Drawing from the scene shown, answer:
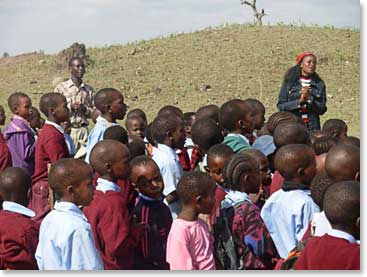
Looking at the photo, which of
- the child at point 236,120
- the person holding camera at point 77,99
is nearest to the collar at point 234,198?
the child at point 236,120

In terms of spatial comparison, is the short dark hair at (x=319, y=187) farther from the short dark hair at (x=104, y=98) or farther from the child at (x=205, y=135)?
the short dark hair at (x=104, y=98)

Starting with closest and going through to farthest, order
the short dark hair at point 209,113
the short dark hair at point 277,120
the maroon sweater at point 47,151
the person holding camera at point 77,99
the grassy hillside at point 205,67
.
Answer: the maroon sweater at point 47,151, the short dark hair at point 277,120, the short dark hair at point 209,113, the person holding camera at point 77,99, the grassy hillside at point 205,67

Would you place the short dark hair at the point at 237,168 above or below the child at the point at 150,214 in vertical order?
above

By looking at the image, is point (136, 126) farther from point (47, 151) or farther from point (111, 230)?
point (111, 230)

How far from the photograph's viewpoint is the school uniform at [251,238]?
3.74m

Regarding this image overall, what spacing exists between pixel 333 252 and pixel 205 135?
6.68 feet

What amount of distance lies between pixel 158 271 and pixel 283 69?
42.9ft

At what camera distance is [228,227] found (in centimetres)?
379

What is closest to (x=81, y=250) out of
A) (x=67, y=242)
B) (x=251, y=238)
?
(x=67, y=242)

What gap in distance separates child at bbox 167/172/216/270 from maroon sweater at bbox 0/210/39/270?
22.9 inches

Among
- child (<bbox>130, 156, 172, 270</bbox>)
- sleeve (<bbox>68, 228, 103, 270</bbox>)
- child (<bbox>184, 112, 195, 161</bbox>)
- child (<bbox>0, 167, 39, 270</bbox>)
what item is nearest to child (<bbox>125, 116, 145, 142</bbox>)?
child (<bbox>184, 112, 195, 161</bbox>)

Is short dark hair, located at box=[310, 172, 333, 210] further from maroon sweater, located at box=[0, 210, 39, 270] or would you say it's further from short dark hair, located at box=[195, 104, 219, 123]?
short dark hair, located at box=[195, 104, 219, 123]

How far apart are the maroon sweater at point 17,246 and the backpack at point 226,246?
2.58ft

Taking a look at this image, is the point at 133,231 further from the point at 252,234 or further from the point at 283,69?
the point at 283,69
